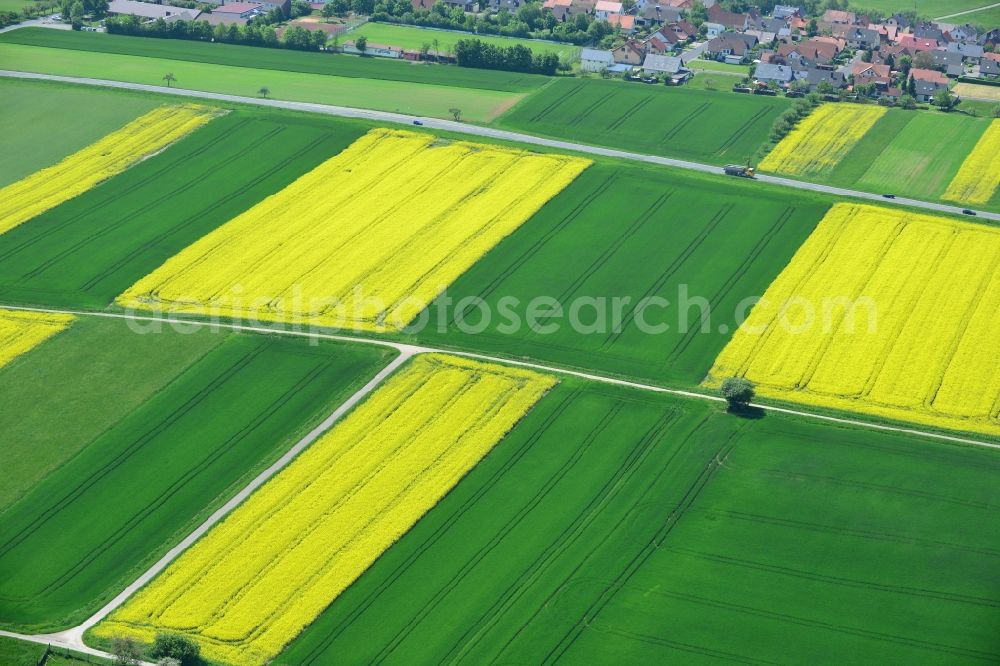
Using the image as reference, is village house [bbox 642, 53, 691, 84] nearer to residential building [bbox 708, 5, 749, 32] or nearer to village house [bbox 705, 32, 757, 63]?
village house [bbox 705, 32, 757, 63]

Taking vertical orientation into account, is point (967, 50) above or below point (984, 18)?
below

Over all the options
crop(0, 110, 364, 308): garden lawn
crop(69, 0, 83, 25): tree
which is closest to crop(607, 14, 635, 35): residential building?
crop(0, 110, 364, 308): garden lawn

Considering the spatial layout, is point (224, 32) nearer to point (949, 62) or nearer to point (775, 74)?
point (775, 74)

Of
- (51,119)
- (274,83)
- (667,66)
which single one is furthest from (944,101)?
(51,119)

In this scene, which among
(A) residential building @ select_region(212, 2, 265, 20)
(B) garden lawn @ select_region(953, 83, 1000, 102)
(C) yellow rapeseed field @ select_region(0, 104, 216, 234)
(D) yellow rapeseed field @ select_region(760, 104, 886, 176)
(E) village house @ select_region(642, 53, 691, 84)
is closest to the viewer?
(C) yellow rapeseed field @ select_region(0, 104, 216, 234)

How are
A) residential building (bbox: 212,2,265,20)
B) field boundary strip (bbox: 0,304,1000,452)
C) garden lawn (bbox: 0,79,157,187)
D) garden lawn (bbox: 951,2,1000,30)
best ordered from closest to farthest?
field boundary strip (bbox: 0,304,1000,452) < garden lawn (bbox: 0,79,157,187) < garden lawn (bbox: 951,2,1000,30) < residential building (bbox: 212,2,265,20)

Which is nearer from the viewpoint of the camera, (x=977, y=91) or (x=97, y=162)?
(x=97, y=162)

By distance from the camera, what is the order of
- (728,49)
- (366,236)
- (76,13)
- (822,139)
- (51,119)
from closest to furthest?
(366,236), (822,139), (51,119), (728,49), (76,13)

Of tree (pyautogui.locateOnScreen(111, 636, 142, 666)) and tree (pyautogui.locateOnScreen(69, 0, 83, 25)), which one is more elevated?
tree (pyautogui.locateOnScreen(69, 0, 83, 25))
